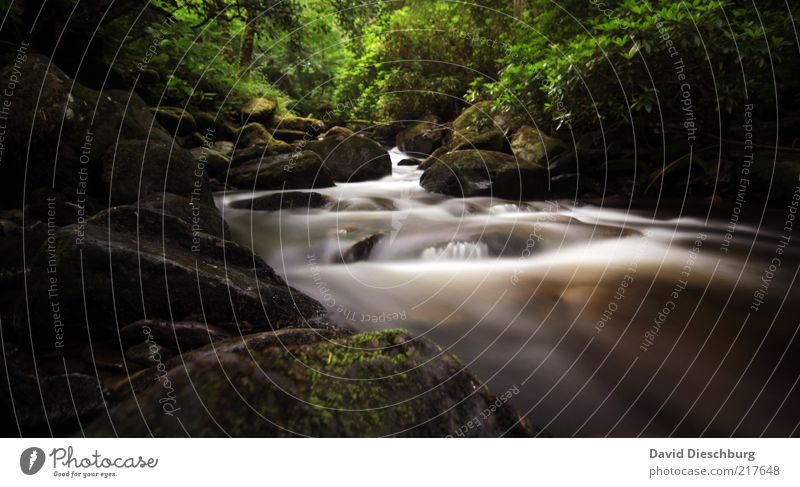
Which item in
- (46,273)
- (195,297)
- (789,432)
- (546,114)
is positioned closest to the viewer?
(789,432)

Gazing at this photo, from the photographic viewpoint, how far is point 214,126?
869cm

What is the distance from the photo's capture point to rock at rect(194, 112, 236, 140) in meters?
8.30

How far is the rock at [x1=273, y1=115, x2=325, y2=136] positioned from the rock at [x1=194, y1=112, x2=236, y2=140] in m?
1.22

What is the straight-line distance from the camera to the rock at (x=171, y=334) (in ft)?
7.17

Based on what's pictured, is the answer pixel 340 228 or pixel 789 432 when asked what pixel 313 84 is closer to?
pixel 340 228

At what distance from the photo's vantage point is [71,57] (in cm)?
507

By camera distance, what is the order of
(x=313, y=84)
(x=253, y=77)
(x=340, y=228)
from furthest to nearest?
1. (x=313, y=84)
2. (x=253, y=77)
3. (x=340, y=228)

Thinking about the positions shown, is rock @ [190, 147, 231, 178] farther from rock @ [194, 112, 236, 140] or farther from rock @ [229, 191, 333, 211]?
rock @ [229, 191, 333, 211]

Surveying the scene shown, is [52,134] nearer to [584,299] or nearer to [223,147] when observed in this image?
[223,147]

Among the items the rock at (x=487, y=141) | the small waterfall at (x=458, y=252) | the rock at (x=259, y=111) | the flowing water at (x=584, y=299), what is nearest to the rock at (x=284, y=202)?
the flowing water at (x=584, y=299)

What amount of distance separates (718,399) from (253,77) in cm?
1283

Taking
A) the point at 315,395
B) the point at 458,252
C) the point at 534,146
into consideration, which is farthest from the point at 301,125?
the point at 315,395

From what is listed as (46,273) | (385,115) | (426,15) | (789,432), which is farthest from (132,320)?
(426,15)

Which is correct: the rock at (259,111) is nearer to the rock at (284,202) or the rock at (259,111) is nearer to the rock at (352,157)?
the rock at (352,157)
